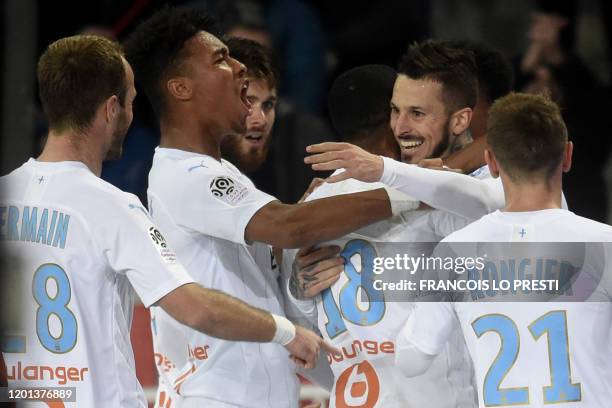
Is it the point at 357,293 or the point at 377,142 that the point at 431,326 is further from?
the point at 377,142

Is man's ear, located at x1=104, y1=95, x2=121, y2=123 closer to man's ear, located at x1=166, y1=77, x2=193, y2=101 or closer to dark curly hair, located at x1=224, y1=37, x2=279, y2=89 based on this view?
man's ear, located at x1=166, y1=77, x2=193, y2=101

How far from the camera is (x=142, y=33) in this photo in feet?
14.1

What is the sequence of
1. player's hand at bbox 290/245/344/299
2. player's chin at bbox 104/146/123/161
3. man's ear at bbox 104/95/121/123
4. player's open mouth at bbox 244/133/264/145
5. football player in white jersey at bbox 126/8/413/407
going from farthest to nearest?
1. player's open mouth at bbox 244/133/264/145
2. player's hand at bbox 290/245/344/299
3. football player in white jersey at bbox 126/8/413/407
4. player's chin at bbox 104/146/123/161
5. man's ear at bbox 104/95/121/123

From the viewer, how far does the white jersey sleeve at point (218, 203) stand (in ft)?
12.9

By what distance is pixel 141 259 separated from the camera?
3451 millimetres

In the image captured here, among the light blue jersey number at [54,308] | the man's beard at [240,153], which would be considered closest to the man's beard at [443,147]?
the man's beard at [240,153]

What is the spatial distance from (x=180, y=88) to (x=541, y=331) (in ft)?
5.24

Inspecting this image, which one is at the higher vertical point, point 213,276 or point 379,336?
point 213,276

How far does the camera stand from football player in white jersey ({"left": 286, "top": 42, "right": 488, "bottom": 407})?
396cm

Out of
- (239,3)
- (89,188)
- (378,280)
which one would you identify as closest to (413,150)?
(378,280)

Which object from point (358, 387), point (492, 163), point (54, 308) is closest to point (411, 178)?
point (492, 163)

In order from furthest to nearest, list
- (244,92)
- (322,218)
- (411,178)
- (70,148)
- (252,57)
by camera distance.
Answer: (252,57) → (244,92) → (322,218) → (411,178) → (70,148)

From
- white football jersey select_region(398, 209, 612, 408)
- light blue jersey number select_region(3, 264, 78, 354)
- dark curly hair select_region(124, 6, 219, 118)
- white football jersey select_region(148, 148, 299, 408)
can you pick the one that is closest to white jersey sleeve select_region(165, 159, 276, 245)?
white football jersey select_region(148, 148, 299, 408)

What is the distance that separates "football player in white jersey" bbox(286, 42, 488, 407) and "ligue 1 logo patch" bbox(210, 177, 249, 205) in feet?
1.04
